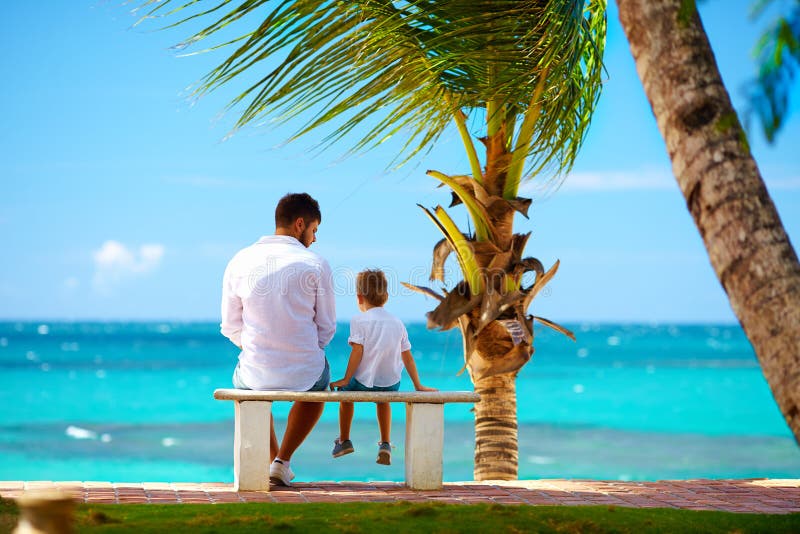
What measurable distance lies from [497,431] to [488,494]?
5.43 feet

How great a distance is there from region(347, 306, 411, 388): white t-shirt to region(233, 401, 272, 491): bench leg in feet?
2.47

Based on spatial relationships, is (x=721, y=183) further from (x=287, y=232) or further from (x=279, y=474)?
(x=279, y=474)

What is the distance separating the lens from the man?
18.9 ft

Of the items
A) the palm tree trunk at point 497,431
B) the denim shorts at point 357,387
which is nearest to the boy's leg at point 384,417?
the denim shorts at point 357,387

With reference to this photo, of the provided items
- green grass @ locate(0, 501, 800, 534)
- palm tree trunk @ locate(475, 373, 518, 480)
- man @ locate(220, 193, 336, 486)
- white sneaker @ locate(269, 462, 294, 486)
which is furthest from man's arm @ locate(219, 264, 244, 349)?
palm tree trunk @ locate(475, 373, 518, 480)

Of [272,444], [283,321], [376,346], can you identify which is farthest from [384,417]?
[283,321]

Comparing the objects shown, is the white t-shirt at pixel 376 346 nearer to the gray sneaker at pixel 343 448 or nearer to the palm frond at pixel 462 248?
the gray sneaker at pixel 343 448

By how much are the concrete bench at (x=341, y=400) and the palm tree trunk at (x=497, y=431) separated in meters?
1.51

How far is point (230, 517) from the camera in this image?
443 cm

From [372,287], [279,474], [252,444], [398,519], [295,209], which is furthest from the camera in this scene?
[372,287]

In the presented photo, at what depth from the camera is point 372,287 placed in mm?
6328

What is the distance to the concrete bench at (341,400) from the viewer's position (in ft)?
18.5

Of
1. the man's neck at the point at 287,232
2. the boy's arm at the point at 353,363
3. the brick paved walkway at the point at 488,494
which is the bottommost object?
the brick paved walkway at the point at 488,494

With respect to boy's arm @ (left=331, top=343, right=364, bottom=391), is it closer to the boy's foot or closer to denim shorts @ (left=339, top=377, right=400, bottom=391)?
denim shorts @ (left=339, top=377, right=400, bottom=391)
